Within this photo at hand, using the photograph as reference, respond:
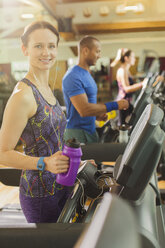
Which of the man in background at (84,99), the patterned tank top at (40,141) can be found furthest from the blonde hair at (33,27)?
the man in background at (84,99)

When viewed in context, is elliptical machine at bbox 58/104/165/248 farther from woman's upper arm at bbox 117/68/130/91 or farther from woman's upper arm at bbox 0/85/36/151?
woman's upper arm at bbox 117/68/130/91

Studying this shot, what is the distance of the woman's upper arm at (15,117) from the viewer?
1083 mm

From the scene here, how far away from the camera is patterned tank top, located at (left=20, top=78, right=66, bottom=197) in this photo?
1176 mm

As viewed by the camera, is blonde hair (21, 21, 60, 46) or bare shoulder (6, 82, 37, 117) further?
blonde hair (21, 21, 60, 46)

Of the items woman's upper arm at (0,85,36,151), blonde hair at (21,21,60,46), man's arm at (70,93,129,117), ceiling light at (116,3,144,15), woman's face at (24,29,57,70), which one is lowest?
man's arm at (70,93,129,117)

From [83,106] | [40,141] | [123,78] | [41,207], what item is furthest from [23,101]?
[123,78]

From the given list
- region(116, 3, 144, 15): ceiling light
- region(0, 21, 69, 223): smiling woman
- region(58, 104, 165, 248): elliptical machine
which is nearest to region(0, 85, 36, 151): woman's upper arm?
region(0, 21, 69, 223): smiling woman

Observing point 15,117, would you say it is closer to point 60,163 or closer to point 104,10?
point 60,163

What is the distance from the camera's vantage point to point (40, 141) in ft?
3.93

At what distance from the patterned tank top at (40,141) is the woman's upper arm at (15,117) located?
55 mm

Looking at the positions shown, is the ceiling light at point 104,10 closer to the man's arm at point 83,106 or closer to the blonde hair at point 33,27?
the man's arm at point 83,106

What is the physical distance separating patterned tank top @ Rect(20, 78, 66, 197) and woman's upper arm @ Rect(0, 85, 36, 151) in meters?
0.06

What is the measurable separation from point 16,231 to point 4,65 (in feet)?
15.7

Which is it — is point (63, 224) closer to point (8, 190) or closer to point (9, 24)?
point (8, 190)
